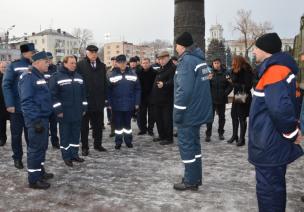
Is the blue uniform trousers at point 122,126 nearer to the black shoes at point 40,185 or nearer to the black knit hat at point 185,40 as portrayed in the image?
the black shoes at point 40,185

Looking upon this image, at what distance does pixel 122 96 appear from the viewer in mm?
7582

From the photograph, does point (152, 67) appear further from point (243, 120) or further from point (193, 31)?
point (243, 120)

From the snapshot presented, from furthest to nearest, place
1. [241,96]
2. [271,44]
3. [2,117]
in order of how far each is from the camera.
Result: [2,117], [241,96], [271,44]

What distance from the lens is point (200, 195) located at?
15.7 feet

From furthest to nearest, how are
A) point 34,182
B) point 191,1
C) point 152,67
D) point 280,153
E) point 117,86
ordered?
point 152,67
point 191,1
point 117,86
point 34,182
point 280,153

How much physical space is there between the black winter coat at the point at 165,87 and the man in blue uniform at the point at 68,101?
2.13m

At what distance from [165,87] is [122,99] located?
3.34 feet

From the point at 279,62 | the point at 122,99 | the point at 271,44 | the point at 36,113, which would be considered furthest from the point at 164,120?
the point at 279,62

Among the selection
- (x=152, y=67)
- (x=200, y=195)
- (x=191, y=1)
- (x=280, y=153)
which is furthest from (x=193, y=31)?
(x=280, y=153)

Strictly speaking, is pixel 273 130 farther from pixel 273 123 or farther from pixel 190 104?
pixel 190 104

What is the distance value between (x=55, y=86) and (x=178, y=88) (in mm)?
2403

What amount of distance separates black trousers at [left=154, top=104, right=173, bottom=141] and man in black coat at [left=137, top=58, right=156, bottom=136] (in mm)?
708

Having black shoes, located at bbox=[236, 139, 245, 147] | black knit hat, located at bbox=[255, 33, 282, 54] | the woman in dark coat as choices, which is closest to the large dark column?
the woman in dark coat

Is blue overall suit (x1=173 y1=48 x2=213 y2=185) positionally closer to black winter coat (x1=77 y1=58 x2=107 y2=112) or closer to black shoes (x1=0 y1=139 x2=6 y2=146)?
black winter coat (x1=77 y1=58 x2=107 y2=112)
